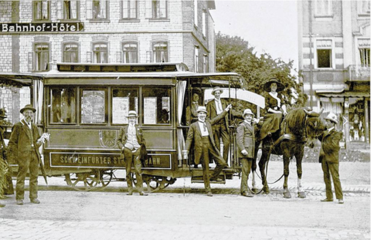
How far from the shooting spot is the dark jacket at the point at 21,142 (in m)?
6.70

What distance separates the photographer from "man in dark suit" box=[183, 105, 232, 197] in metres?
7.79

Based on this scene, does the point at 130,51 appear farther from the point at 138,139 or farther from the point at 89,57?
the point at 138,139

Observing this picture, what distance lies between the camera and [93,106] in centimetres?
758

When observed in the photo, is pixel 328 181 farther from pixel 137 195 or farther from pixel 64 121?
pixel 64 121

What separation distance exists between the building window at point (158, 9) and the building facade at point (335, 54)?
1.47 meters

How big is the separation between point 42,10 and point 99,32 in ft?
2.15

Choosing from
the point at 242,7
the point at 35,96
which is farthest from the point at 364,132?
the point at 35,96

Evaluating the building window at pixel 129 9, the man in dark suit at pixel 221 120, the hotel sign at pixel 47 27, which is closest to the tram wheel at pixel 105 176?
the man in dark suit at pixel 221 120

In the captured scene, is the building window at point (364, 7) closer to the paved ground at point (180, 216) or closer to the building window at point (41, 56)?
the paved ground at point (180, 216)

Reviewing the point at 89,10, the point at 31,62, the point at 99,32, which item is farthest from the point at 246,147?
the point at 31,62

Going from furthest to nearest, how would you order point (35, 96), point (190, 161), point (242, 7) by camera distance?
point (190, 161) < point (35, 96) < point (242, 7)

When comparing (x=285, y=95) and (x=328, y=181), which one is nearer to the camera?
(x=285, y=95)

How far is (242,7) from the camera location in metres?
6.50

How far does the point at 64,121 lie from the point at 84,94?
0.42 metres
